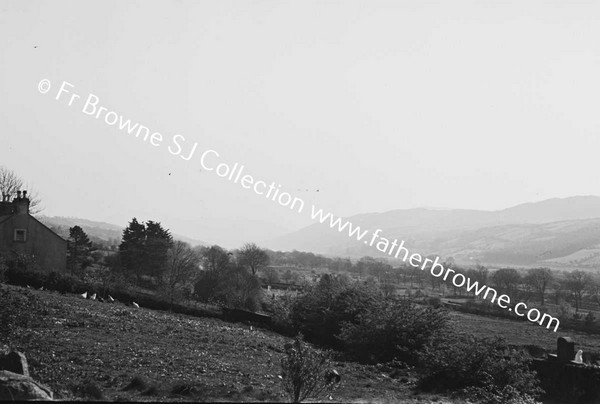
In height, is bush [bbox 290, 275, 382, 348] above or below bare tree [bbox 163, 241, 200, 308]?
above

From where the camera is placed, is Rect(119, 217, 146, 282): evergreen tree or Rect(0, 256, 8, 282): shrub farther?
Rect(119, 217, 146, 282): evergreen tree

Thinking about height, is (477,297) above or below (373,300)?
above

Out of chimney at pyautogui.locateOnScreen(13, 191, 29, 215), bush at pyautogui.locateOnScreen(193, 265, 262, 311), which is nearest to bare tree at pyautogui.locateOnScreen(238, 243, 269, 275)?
bush at pyautogui.locateOnScreen(193, 265, 262, 311)

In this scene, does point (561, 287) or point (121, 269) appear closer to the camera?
point (121, 269)

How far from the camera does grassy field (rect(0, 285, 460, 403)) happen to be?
54.1 feet

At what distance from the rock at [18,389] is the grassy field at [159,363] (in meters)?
2.09

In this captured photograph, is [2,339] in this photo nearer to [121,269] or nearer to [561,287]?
[121,269]

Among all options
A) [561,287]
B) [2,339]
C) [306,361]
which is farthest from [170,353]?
[561,287]

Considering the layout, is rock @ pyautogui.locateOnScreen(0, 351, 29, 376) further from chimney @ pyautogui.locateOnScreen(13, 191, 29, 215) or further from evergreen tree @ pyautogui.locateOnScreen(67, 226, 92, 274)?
evergreen tree @ pyautogui.locateOnScreen(67, 226, 92, 274)

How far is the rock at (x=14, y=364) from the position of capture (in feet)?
45.9

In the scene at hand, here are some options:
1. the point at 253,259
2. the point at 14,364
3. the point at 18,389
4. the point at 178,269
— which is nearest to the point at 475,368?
the point at 14,364

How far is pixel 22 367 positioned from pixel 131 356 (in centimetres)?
719

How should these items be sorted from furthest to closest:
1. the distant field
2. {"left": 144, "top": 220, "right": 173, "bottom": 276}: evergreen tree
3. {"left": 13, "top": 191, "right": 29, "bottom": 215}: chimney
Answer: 1. {"left": 144, "top": 220, "right": 173, "bottom": 276}: evergreen tree
2. the distant field
3. {"left": 13, "top": 191, "right": 29, "bottom": 215}: chimney

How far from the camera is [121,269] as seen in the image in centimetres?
7000
